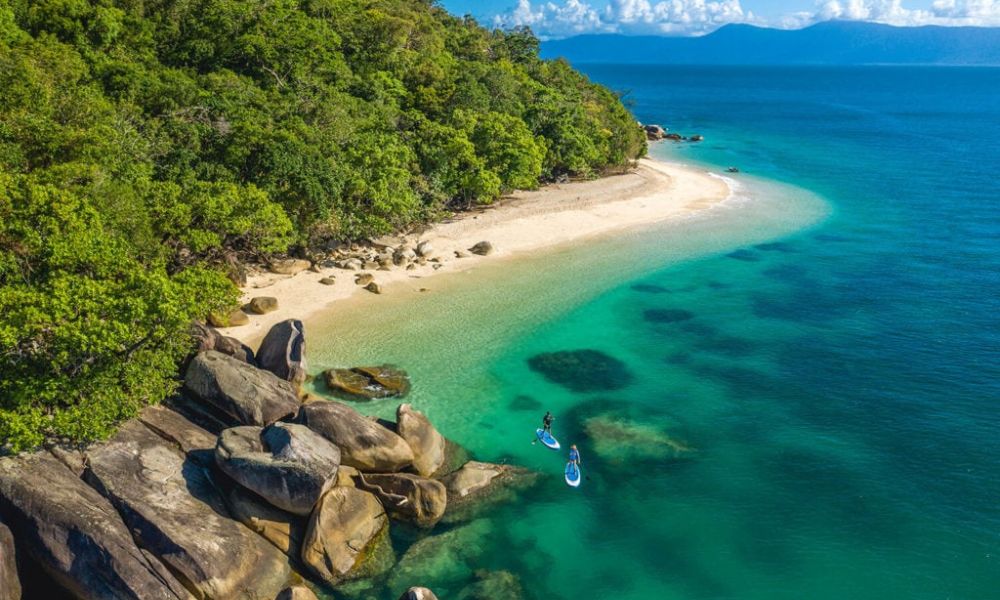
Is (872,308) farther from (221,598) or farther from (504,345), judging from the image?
(221,598)

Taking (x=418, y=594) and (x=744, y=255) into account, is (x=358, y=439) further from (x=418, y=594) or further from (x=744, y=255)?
(x=744, y=255)

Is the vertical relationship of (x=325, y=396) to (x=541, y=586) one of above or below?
above

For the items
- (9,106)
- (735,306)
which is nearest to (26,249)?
(9,106)

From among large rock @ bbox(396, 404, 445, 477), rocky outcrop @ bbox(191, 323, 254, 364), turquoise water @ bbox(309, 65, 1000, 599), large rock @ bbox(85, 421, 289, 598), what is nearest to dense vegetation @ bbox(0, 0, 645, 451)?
rocky outcrop @ bbox(191, 323, 254, 364)

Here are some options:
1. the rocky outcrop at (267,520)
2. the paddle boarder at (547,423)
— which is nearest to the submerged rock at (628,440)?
the paddle boarder at (547,423)

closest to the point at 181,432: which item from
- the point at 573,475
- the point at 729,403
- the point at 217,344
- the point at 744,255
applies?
the point at 217,344
